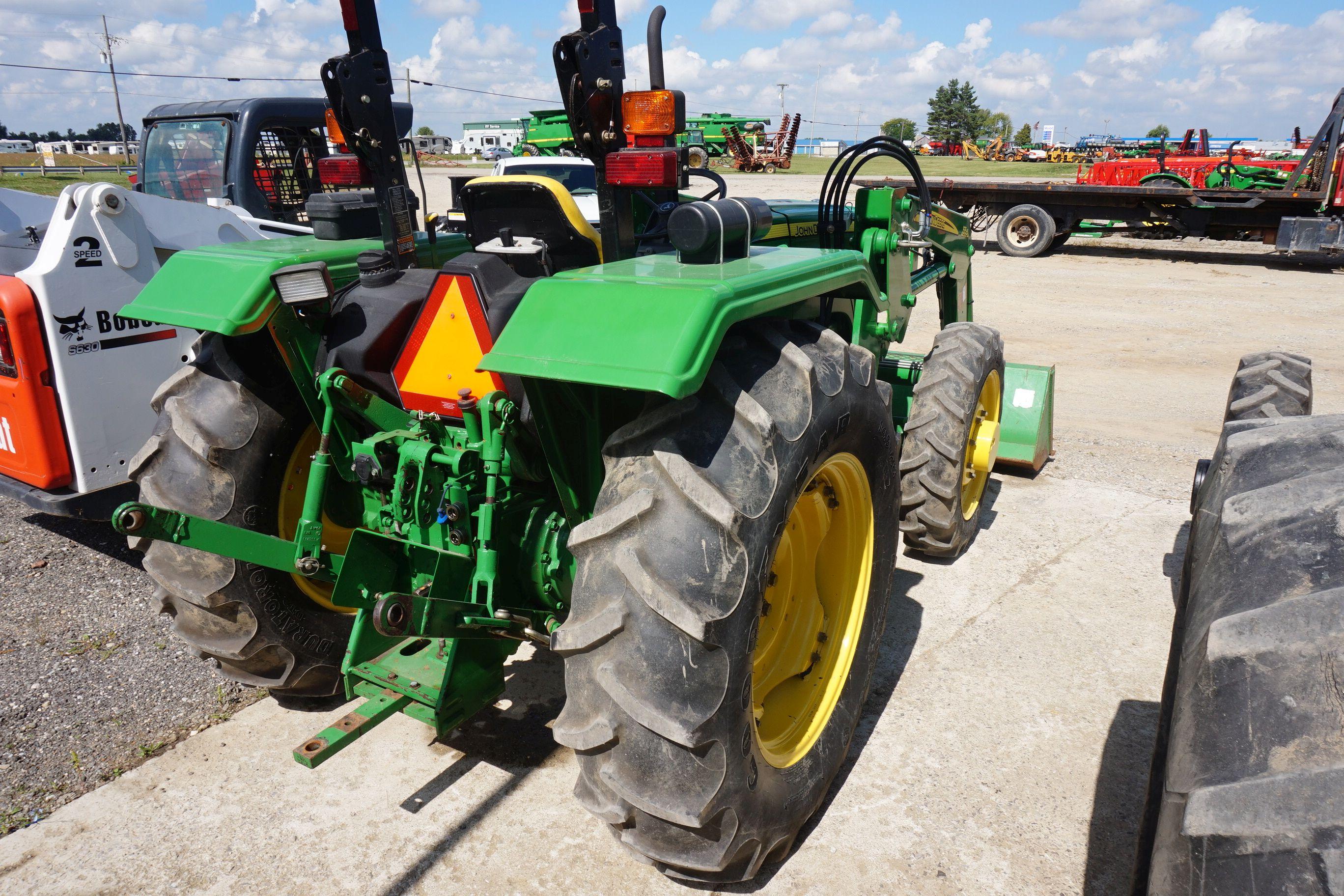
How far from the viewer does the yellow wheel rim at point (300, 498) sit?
279cm

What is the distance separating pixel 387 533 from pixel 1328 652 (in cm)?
223

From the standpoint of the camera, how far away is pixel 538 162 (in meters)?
8.28

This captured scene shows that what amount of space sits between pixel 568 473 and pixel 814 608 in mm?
990

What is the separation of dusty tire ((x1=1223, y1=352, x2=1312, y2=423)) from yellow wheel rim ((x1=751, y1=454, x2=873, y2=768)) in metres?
1.84

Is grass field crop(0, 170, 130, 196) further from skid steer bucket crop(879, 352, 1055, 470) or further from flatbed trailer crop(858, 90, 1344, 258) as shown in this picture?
skid steer bucket crop(879, 352, 1055, 470)

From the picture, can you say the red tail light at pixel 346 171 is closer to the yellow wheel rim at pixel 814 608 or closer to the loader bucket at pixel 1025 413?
the yellow wheel rim at pixel 814 608

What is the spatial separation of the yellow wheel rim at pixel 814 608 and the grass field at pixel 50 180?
21.5 m

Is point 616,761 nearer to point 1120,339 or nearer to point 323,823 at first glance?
point 323,823

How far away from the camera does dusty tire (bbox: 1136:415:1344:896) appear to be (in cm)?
99

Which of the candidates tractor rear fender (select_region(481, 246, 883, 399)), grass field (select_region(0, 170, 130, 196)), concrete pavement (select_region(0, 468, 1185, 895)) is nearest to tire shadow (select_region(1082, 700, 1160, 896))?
concrete pavement (select_region(0, 468, 1185, 895))

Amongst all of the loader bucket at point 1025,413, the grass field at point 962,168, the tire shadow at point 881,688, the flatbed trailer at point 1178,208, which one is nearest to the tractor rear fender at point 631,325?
the tire shadow at point 881,688

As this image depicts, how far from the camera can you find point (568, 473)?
228 centimetres

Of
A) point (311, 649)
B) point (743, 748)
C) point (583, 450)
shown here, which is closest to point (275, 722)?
point (311, 649)

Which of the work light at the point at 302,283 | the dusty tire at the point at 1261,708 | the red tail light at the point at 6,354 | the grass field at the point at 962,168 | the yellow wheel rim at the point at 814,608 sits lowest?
the yellow wheel rim at the point at 814,608
